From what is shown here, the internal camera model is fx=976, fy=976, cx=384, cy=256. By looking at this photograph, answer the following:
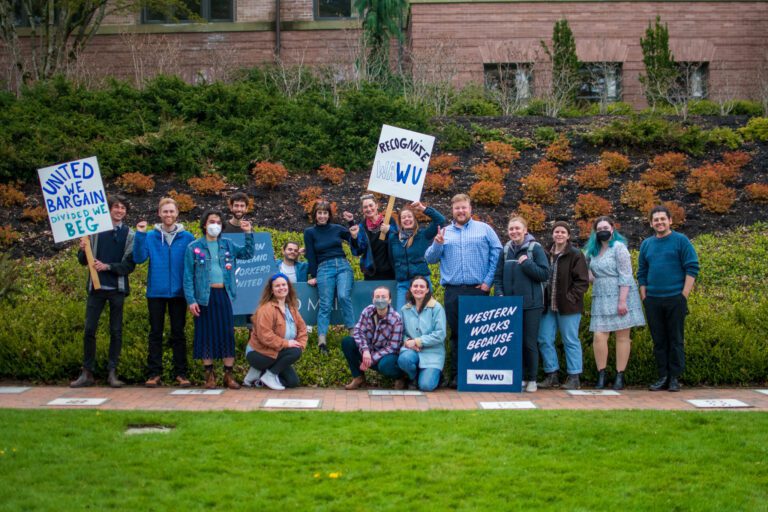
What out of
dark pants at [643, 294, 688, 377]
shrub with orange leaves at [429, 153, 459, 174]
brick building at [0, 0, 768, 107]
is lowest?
dark pants at [643, 294, 688, 377]

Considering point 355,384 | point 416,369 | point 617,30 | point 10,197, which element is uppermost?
point 617,30

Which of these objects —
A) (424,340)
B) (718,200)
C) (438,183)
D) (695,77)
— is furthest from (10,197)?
(695,77)

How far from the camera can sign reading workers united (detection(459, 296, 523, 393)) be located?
412 inches

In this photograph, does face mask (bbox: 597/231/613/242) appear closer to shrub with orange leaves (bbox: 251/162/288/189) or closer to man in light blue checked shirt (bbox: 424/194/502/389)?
man in light blue checked shirt (bbox: 424/194/502/389)

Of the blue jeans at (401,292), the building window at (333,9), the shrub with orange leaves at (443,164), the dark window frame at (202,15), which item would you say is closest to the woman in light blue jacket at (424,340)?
the blue jeans at (401,292)

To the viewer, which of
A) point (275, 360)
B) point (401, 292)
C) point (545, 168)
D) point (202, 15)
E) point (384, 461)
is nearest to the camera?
point (384, 461)

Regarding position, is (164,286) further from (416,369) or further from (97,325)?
(416,369)

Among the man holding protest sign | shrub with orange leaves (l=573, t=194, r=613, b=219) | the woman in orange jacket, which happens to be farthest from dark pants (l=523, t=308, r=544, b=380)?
shrub with orange leaves (l=573, t=194, r=613, b=219)

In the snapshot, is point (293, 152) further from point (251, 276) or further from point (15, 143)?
point (251, 276)

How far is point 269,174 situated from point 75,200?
7362mm

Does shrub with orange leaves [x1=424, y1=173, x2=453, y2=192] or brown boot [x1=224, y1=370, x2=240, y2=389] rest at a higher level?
shrub with orange leaves [x1=424, y1=173, x2=453, y2=192]

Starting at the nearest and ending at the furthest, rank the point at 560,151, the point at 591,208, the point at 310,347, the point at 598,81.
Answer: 1. the point at 310,347
2. the point at 591,208
3. the point at 560,151
4. the point at 598,81

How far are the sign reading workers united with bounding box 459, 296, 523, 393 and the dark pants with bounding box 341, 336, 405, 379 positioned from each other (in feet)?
2.34

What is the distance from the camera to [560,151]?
62.6ft
